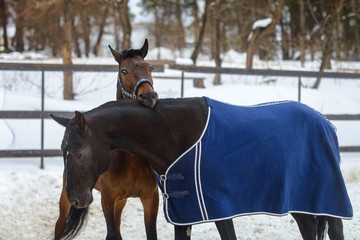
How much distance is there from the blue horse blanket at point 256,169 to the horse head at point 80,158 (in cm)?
43

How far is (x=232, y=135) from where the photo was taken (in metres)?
2.56

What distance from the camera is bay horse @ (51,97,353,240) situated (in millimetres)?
2375

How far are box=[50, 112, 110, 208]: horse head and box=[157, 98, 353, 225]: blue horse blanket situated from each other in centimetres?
43

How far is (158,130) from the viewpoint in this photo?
8.31ft

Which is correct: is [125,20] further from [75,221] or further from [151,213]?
[151,213]

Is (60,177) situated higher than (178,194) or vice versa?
(178,194)

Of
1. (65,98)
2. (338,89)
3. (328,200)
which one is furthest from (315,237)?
(338,89)

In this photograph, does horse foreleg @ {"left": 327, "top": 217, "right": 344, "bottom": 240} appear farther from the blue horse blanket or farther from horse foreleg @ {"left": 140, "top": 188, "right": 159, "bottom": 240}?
horse foreleg @ {"left": 140, "top": 188, "right": 159, "bottom": 240}

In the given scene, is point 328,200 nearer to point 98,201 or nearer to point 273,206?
point 273,206

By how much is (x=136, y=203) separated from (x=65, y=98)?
3.42m

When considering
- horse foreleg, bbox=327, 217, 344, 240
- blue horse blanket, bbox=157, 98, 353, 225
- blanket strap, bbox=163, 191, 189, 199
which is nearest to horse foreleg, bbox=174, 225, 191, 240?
blue horse blanket, bbox=157, 98, 353, 225

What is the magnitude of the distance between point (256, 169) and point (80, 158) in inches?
38.9

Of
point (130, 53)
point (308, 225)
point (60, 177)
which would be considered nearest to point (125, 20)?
point (60, 177)

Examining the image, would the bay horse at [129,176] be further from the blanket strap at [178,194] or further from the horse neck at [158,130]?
the blanket strap at [178,194]
